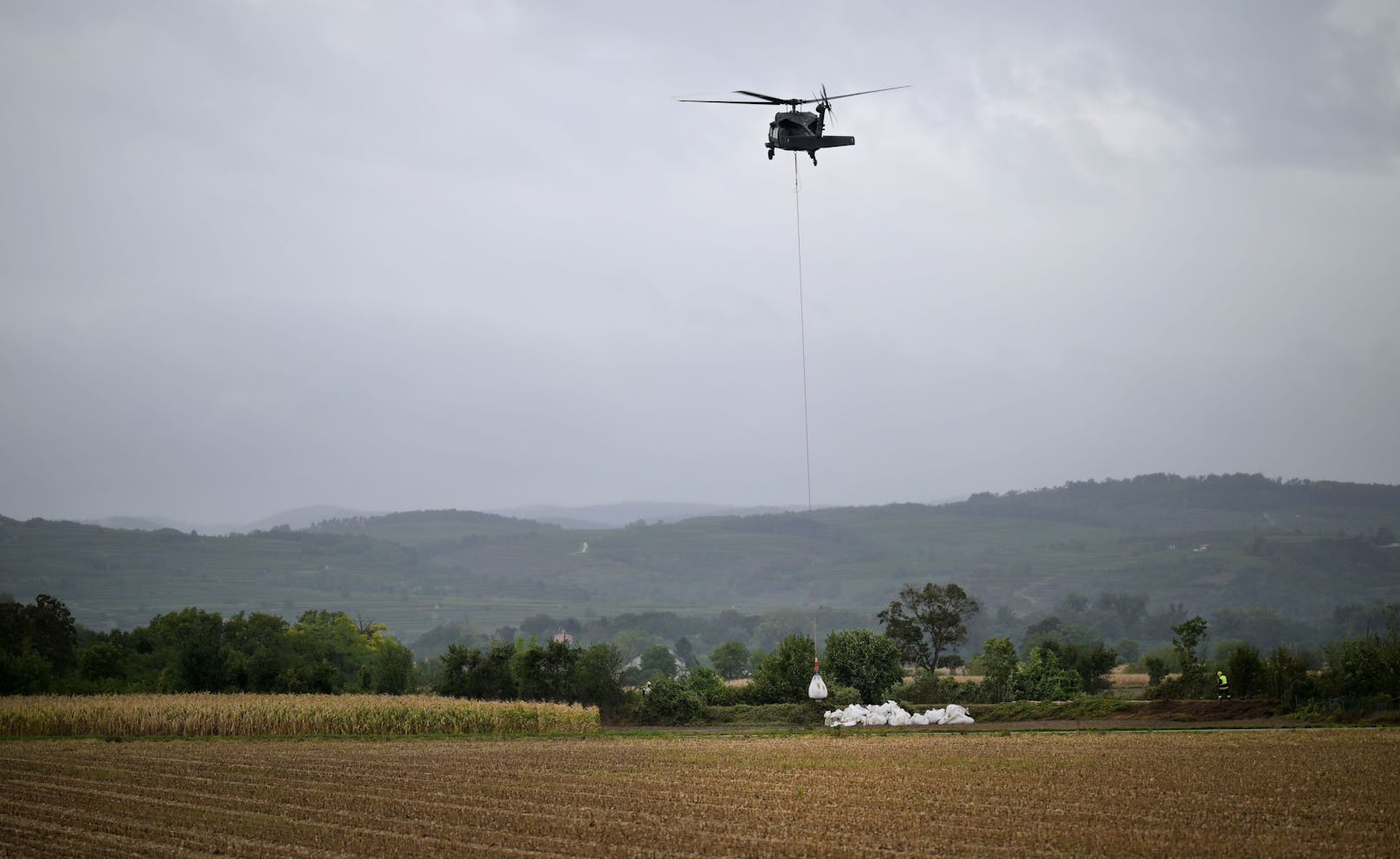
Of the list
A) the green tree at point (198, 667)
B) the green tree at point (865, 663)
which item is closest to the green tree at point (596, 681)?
the green tree at point (865, 663)

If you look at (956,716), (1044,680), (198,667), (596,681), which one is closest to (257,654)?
(198,667)

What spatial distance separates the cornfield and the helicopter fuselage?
76.3 feet

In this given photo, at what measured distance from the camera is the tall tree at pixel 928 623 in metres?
68.3

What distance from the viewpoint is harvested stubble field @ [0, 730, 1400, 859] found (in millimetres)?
18781

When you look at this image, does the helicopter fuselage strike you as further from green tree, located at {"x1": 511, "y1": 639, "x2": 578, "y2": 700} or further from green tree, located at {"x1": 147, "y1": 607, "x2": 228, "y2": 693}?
green tree, located at {"x1": 147, "y1": 607, "x2": 228, "y2": 693}

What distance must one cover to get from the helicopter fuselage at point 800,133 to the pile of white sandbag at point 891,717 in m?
21.0

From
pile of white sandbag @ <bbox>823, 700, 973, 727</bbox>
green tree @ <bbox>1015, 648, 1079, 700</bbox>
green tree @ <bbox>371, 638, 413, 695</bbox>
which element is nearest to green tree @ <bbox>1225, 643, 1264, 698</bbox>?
green tree @ <bbox>1015, 648, 1079, 700</bbox>

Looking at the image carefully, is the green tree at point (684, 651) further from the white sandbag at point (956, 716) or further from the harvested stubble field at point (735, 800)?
the harvested stubble field at point (735, 800)

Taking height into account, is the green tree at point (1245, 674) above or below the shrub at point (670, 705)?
above

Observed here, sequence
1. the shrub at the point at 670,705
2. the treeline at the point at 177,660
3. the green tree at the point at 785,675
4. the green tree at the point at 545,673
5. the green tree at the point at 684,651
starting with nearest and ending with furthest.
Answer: the shrub at the point at 670,705 → the green tree at the point at 785,675 → the green tree at the point at 545,673 → the treeline at the point at 177,660 → the green tree at the point at 684,651

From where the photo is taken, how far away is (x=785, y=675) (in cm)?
4997

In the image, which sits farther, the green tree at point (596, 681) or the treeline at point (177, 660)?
the treeline at point (177, 660)

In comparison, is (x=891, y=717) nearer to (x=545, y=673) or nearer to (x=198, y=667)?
(x=545, y=673)

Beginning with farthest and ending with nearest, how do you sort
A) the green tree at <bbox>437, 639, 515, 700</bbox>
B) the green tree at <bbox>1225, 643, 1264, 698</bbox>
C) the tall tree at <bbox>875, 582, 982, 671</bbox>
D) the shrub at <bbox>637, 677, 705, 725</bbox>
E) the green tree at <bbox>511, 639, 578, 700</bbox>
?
the tall tree at <bbox>875, 582, 982, 671</bbox>, the green tree at <bbox>437, 639, 515, 700</bbox>, the green tree at <bbox>511, 639, 578, 700</bbox>, the shrub at <bbox>637, 677, 705, 725</bbox>, the green tree at <bbox>1225, 643, 1264, 698</bbox>
